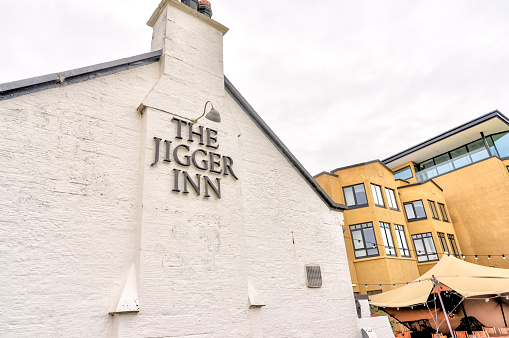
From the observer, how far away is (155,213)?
5371 mm

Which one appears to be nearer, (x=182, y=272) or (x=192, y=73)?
(x=182, y=272)

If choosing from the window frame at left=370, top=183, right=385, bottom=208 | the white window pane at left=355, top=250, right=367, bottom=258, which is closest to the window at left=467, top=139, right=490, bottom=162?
the window frame at left=370, top=183, right=385, bottom=208

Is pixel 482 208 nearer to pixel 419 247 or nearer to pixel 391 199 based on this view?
pixel 419 247

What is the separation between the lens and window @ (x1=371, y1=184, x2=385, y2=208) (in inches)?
847

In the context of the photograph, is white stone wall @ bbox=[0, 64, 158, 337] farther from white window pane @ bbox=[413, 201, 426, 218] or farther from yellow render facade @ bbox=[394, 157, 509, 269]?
yellow render facade @ bbox=[394, 157, 509, 269]

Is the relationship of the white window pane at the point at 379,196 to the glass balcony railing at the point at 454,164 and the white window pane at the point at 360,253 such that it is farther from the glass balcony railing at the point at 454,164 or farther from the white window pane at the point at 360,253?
the glass balcony railing at the point at 454,164

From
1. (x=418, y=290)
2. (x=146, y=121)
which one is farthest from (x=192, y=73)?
(x=418, y=290)

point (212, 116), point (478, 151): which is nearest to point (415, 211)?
point (478, 151)

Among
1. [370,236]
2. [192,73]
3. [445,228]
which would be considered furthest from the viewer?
[445,228]

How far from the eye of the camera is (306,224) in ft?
26.6

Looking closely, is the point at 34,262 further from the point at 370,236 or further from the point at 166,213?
the point at 370,236

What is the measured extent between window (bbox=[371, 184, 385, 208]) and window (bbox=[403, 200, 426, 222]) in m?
4.34

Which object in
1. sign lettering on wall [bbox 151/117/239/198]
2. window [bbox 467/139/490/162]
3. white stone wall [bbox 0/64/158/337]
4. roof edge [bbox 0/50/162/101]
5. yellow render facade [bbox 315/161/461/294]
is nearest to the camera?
white stone wall [bbox 0/64/158/337]

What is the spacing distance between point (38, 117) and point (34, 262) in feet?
7.52
